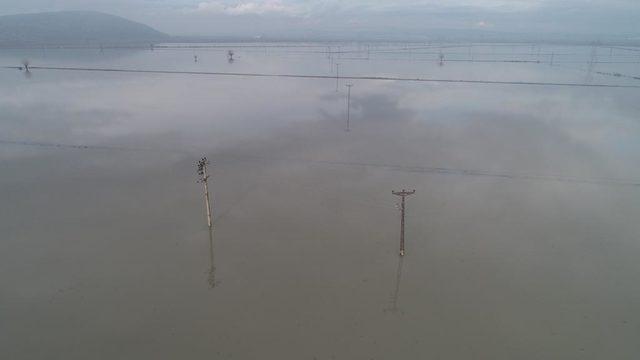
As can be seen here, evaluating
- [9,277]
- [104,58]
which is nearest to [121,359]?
[9,277]

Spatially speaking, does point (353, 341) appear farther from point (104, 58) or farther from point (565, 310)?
point (104, 58)

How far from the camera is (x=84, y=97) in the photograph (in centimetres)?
3103

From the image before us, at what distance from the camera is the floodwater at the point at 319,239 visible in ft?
29.1

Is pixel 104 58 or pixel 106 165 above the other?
pixel 104 58

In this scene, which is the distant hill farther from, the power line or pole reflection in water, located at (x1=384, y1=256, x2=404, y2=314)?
pole reflection in water, located at (x1=384, y1=256, x2=404, y2=314)

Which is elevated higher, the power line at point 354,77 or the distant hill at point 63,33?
the distant hill at point 63,33

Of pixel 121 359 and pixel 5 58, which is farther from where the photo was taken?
pixel 5 58

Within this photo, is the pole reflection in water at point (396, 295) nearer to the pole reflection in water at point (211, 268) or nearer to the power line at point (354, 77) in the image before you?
the pole reflection in water at point (211, 268)

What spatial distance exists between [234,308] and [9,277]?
6.08 m

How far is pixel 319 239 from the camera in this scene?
1232 cm

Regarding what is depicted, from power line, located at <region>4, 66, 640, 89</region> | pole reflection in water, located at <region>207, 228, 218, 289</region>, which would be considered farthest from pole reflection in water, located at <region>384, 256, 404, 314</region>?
power line, located at <region>4, 66, 640, 89</region>

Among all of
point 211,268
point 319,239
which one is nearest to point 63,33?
point 211,268

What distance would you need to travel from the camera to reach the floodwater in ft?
29.1

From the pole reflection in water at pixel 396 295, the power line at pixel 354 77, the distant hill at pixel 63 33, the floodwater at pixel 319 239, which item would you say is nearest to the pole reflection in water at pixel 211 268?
the floodwater at pixel 319 239
